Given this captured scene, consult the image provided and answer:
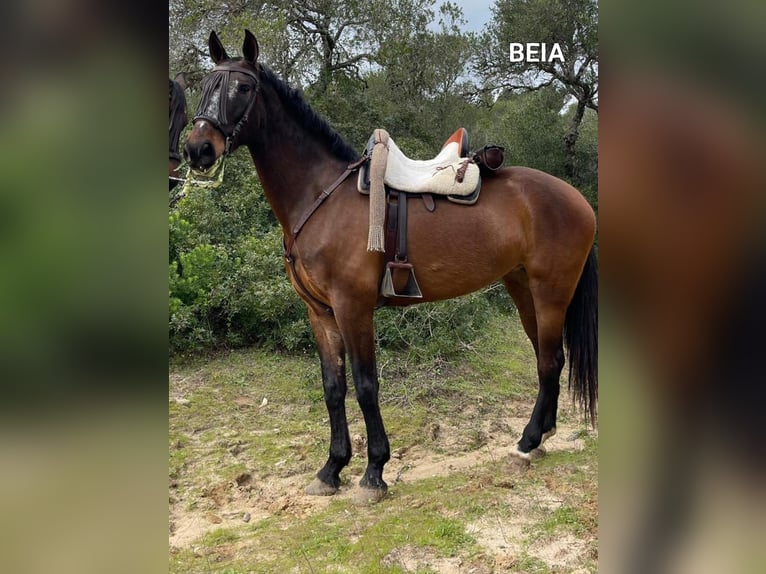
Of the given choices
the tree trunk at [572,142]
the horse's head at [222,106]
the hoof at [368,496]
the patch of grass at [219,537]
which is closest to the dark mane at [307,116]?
the horse's head at [222,106]

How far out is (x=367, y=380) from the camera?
273cm

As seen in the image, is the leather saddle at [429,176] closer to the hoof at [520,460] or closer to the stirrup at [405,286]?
the stirrup at [405,286]

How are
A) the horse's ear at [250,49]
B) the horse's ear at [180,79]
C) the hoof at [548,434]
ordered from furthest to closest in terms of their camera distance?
the hoof at [548,434] < the horse's ear at [250,49] < the horse's ear at [180,79]

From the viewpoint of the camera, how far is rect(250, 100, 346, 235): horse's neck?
104 inches

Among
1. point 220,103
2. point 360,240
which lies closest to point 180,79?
point 220,103

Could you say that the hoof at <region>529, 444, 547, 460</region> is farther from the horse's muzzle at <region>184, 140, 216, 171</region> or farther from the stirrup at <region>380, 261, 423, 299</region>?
the horse's muzzle at <region>184, 140, 216, 171</region>

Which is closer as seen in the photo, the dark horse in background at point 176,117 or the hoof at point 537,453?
the dark horse in background at point 176,117

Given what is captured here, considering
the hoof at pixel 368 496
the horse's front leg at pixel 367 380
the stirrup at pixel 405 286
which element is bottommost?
the hoof at pixel 368 496

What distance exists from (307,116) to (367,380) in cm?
143

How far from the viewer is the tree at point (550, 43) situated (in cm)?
674
